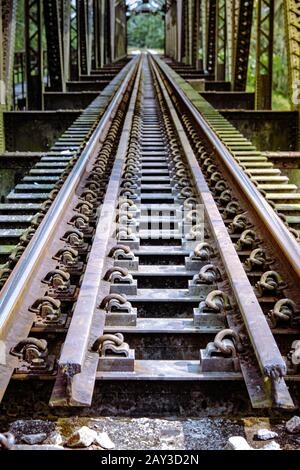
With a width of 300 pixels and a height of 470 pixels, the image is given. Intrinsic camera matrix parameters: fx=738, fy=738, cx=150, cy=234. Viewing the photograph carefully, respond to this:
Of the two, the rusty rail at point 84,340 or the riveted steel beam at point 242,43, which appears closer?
the rusty rail at point 84,340

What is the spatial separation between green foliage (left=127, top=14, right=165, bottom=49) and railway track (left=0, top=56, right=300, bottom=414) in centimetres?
8996

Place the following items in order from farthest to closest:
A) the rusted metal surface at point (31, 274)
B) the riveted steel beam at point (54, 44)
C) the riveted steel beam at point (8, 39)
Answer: the riveted steel beam at point (54, 44), the riveted steel beam at point (8, 39), the rusted metal surface at point (31, 274)

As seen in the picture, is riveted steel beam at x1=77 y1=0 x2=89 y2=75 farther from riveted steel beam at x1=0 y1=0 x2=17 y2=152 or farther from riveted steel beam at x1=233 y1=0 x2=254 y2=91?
riveted steel beam at x1=0 y1=0 x2=17 y2=152

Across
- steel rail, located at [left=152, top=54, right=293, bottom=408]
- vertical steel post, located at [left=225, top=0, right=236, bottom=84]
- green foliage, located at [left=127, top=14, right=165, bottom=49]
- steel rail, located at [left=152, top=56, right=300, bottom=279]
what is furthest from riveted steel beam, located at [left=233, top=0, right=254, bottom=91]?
green foliage, located at [left=127, top=14, right=165, bottom=49]

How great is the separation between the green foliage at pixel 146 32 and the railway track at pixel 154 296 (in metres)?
90.0

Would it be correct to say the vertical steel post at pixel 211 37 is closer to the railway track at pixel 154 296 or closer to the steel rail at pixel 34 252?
the steel rail at pixel 34 252

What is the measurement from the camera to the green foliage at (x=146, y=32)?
303ft

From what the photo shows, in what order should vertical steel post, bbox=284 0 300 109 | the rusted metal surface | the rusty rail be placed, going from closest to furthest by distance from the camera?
the rusty rail
the rusted metal surface
vertical steel post, bbox=284 0 300 109

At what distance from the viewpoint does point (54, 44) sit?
14500 mm

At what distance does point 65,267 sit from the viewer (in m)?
3.80

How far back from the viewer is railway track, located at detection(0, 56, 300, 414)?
2643 mm

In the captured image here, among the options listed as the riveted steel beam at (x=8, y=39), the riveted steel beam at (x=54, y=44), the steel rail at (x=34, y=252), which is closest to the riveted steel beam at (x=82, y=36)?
the riveted steel beam at (x=54, y=44)

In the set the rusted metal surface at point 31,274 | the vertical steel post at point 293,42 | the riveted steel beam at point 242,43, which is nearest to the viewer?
the rusted metal surface at point 31,274

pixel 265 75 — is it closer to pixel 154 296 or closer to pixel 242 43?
pixel 242 43
